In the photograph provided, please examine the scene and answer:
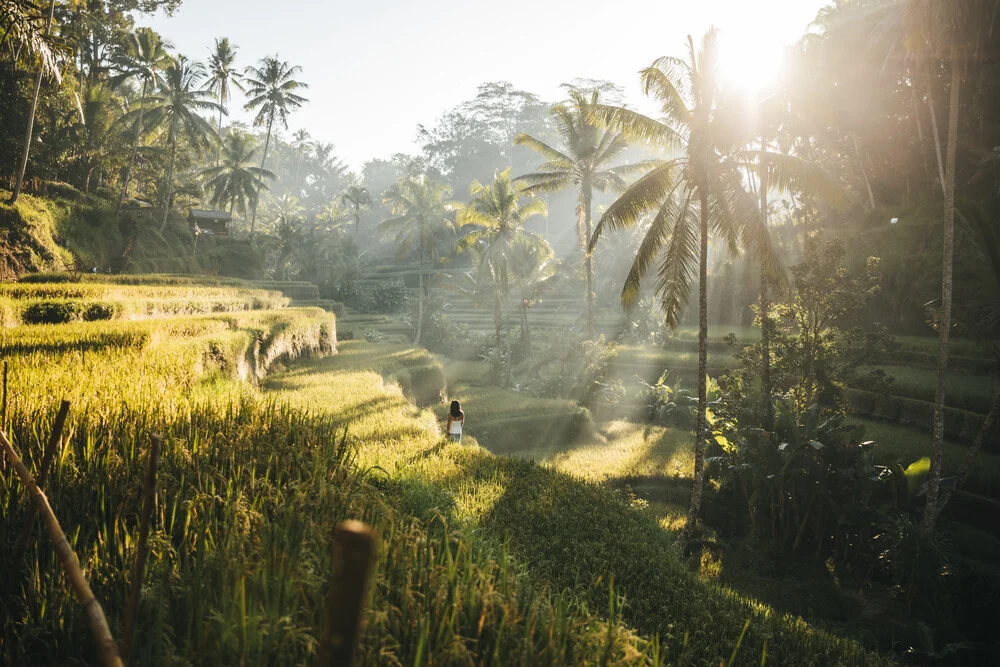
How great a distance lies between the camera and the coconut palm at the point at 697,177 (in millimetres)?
9836

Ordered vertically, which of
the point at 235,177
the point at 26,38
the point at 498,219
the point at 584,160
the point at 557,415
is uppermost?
the point at 235,177

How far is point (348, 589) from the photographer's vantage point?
0.59 meters

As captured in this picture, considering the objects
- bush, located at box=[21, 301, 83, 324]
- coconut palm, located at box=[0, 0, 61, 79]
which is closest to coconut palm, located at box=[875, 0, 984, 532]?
bush, located at box=[21, 301, 83, 324]

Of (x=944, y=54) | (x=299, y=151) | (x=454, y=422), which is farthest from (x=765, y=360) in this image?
(x=299, y=151)

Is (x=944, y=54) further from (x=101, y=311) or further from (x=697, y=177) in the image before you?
(x=101, y=311)

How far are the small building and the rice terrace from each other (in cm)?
193

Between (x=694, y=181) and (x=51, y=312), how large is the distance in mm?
11645

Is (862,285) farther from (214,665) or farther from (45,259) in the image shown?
(45,259)

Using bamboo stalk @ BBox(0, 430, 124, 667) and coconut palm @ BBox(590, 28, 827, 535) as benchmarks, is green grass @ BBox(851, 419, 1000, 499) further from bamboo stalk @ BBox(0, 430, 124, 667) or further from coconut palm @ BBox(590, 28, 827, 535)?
bamboo stalk @ BBox(0, 430, 124, 667)

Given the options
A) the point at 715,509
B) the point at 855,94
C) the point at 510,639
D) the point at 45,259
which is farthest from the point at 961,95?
the point at 45,259

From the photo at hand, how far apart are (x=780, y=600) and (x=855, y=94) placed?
2336 cm

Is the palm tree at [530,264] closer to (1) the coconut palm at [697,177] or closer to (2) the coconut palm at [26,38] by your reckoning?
(1) the coconut palm at [697,177]

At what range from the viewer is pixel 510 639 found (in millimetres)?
2742

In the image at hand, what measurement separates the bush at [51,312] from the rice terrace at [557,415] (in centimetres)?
5
